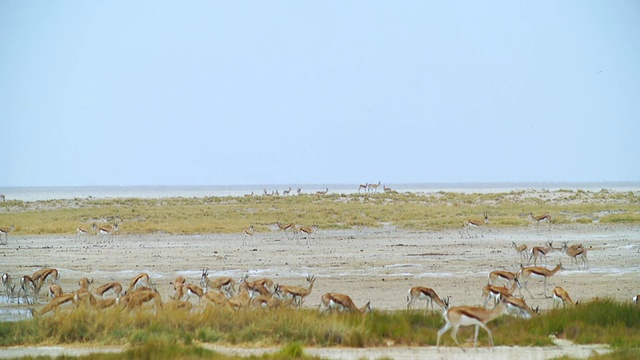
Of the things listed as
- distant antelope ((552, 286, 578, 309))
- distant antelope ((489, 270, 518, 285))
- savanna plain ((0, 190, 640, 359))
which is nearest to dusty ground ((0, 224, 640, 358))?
savanna plain ((0, 190, 640, 359))

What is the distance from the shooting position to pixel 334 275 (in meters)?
20.8

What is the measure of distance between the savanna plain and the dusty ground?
0.21 feet

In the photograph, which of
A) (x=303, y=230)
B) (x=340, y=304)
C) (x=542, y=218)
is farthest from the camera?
(x=542, y=218)

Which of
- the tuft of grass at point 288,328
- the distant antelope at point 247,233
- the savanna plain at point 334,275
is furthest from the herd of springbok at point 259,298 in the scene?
the distant antelope at point 247,233

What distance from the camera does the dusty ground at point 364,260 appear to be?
17.9 metres

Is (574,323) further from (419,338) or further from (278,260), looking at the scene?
(278,260)

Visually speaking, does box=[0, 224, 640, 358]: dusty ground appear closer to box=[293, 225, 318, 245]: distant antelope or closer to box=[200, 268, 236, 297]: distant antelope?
box=[293, 225, 318, 245]: distant antelope

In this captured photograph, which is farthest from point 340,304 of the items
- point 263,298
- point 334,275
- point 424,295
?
point 334,275

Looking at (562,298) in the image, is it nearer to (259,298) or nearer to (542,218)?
(259,298)

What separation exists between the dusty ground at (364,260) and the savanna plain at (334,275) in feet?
0.21

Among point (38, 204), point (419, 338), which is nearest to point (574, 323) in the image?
point (419, 338)

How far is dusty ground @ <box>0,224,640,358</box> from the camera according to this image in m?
17.9

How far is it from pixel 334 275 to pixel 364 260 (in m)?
2.89

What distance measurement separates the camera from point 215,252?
2619 centimetres
